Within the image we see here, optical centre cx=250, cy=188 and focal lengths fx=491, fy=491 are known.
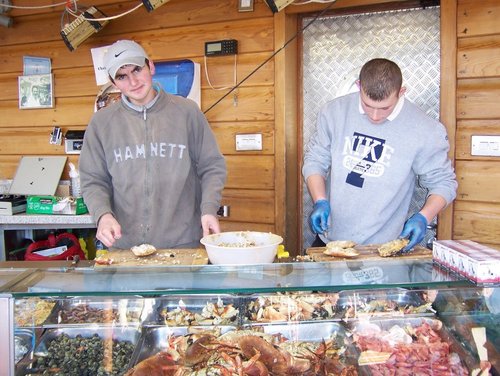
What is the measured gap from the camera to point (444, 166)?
3104 mm

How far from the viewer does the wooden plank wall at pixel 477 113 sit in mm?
3646

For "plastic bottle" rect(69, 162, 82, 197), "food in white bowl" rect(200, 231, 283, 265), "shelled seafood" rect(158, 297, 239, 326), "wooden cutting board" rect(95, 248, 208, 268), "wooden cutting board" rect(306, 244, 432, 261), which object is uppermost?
"plastic bottle" rect(69, 162, 82, 197)

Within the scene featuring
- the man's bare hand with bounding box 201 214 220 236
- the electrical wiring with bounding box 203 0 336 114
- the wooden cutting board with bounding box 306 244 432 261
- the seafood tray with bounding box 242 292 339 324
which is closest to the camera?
the seafood tray with bounding box 242 292 339 324

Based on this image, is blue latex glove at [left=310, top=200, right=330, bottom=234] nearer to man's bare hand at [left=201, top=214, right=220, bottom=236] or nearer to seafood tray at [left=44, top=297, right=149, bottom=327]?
man's bare hand at [left=201, top=214, right=220, bottom=236]

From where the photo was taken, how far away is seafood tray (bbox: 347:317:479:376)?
5.19 feet

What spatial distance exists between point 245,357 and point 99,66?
4.25m

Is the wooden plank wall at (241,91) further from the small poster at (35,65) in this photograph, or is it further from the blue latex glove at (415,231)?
the blue latex glove at (415,231)

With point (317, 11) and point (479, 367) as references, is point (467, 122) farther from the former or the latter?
point (479, 367)

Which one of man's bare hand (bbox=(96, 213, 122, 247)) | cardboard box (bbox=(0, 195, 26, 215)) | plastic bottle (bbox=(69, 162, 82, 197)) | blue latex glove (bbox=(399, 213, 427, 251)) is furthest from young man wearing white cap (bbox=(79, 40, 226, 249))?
plastic bottle (bbox=(69, 162, 82, 197))

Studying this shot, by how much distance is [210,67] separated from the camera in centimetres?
464

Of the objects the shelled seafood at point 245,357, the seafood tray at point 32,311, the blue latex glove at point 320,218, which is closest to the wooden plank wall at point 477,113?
the blue latex glove at point 320,218

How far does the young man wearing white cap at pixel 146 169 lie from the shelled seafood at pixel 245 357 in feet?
4.64

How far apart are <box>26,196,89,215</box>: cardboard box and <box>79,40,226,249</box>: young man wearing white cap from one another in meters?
1.74

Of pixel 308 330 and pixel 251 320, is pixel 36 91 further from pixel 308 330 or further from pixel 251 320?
pixel 308 330
